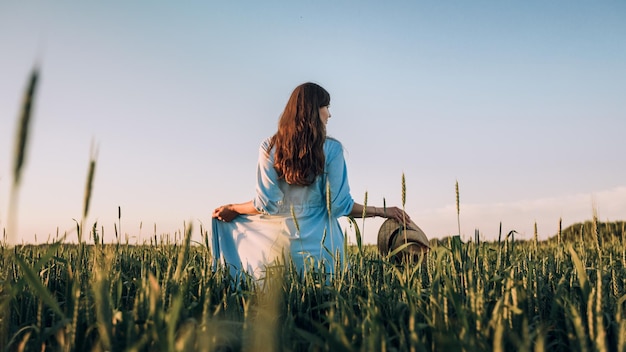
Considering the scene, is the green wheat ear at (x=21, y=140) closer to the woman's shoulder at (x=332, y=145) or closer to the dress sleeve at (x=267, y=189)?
the dress sleeve at (x=267, y=189)

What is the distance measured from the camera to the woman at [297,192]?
4.41 m

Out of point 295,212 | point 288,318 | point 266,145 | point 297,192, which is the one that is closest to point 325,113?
point 266,145

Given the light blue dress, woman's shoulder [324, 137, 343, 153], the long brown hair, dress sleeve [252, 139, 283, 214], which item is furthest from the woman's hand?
woman's shoulder [324, 137, 343, 153]

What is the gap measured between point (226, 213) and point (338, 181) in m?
1.05

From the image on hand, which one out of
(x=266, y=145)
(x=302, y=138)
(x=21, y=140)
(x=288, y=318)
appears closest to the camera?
(x=21, y=140)

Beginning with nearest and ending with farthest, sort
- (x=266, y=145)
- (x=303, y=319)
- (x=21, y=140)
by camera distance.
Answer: (x=21, y=140)
(x=303, y=319)
(x=266, y=145)

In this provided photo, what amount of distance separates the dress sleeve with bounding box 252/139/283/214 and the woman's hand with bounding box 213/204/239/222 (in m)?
0.30

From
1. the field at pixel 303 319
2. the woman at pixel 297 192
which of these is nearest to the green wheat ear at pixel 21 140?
the field at pixel 303 319

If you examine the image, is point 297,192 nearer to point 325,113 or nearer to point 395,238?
point 325,113

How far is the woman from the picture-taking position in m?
4.41

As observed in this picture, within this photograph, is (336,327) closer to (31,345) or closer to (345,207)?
(31,345)

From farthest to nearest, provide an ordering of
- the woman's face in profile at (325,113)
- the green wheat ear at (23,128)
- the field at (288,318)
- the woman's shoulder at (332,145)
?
the woman's face in profile at (325,113), the woman's shoulder at (332,145), the field at (288,318), the green wheat ear at (23,128)

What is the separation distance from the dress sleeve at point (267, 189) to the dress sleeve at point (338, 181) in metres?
0.42

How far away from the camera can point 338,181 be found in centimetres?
450
